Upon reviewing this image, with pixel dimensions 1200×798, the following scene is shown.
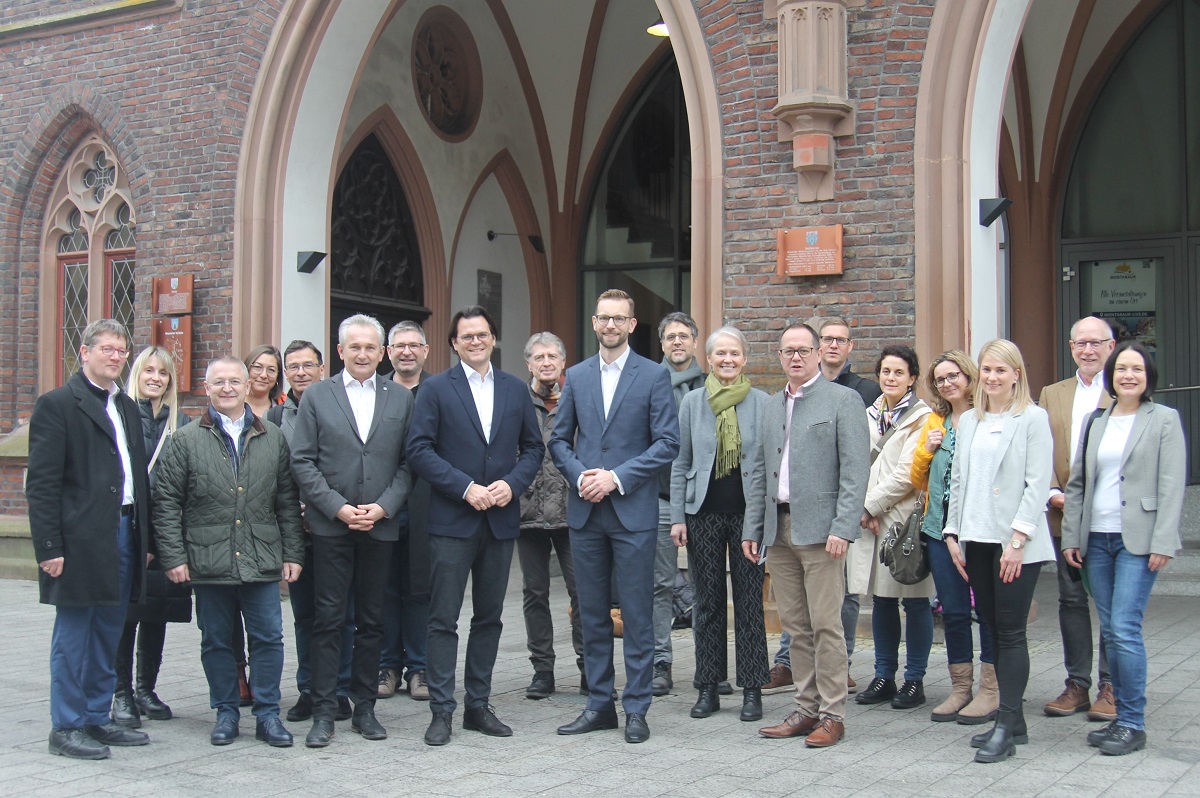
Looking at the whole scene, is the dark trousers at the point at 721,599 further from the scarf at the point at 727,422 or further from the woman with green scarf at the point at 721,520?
Result: the scarf at the point at 727,422

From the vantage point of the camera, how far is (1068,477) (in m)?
5.86

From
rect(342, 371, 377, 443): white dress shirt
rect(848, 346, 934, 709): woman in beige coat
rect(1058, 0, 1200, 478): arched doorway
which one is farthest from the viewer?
rect(1058, 0, 1200, 478): arched doorway

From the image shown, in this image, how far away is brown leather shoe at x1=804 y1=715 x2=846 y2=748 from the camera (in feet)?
17.5

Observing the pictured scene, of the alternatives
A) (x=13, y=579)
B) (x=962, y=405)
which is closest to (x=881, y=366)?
(x=962, y=405)

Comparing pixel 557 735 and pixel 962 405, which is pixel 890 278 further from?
pixel 557 735

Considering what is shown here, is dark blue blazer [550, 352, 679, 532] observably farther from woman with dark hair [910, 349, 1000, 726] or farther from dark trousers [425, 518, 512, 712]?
woman with dark hair [910, 349, 1000, 726]

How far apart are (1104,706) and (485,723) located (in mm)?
2815

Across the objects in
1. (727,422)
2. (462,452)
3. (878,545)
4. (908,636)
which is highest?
(727,422)

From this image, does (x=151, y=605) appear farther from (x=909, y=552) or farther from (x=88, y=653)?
(x=909, y=552)

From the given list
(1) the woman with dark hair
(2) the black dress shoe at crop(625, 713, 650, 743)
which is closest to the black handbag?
(1) the woman with dark hair

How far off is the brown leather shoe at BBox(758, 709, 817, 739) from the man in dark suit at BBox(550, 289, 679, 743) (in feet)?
1.80

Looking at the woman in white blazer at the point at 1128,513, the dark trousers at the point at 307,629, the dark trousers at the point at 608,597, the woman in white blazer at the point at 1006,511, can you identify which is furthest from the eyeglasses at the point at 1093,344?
the dark trousers at the point at 307,629

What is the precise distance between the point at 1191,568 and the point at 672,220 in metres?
7.11

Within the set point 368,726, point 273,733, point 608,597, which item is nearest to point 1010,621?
point 608,597
